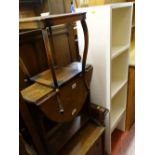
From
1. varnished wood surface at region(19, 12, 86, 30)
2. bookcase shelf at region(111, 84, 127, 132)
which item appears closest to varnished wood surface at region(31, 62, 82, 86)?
varnished wood surface at region(19, 12, 86, 30)

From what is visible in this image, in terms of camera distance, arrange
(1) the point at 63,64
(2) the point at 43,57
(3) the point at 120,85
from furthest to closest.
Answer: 1. (3) the point at 120,85
2. (1) the point at 63,64
3. (2) the point at 43,57

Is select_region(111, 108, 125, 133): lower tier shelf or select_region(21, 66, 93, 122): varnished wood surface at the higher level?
select_region(21, 66, 93, 122): varnished wood surface

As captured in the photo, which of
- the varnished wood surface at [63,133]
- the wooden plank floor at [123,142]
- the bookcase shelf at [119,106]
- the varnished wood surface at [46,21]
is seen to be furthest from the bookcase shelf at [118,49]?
the wooden plank floor at [123,142]

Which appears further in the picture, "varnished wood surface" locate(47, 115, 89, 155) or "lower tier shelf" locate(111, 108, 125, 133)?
"lower tier shelf" locate(111, 108, 125, 133)

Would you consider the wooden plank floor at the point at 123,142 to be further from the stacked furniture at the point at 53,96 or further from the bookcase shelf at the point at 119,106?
the stacked furniture at the point at 53,96

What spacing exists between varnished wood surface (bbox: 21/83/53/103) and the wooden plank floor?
130 cm

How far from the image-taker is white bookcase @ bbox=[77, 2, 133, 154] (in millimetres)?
1390

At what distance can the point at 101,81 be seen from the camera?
162 cm

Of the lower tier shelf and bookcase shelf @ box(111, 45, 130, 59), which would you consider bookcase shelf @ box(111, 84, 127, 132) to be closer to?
the lower tier shelf
